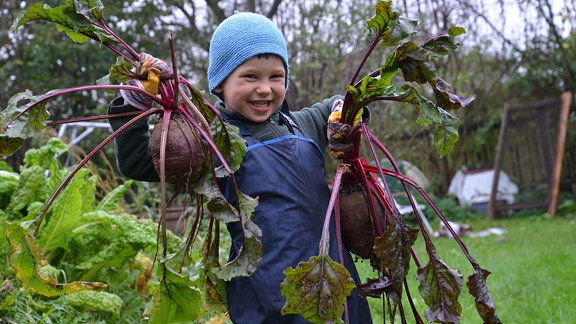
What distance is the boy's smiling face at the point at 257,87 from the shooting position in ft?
5.64

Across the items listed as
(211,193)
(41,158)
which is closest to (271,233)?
(211,193)

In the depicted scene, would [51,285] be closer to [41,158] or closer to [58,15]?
[58,15]

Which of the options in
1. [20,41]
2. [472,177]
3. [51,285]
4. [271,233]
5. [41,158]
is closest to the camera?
[51,285]

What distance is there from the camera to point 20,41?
9602 millimetres

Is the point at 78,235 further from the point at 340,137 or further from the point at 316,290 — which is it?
the point at 316,290

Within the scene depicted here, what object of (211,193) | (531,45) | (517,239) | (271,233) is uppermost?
(531,45)

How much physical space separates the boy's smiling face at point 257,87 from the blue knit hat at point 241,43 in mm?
21

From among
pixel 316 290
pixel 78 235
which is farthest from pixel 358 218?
pixel 78 235

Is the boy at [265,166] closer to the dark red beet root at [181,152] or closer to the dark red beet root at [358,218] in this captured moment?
the dark red beet root at [358,218]

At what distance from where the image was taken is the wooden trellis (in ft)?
30.9

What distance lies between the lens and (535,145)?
405 inches

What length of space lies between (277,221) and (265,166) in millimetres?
160

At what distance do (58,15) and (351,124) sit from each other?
80cm

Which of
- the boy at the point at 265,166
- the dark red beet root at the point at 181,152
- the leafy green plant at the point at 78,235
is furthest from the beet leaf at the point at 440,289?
the leafy green plant at the point at 78,235
